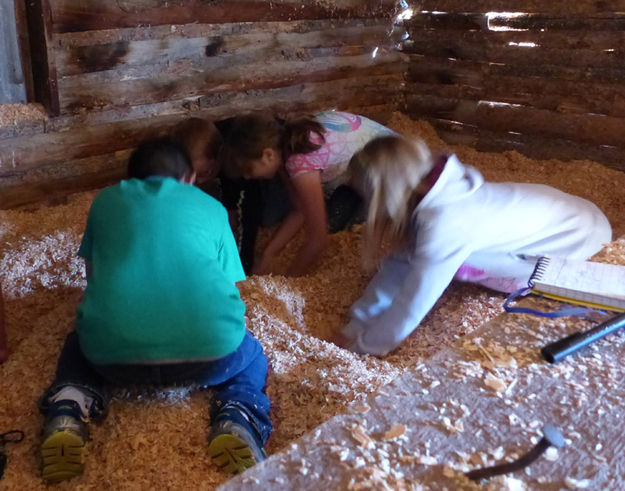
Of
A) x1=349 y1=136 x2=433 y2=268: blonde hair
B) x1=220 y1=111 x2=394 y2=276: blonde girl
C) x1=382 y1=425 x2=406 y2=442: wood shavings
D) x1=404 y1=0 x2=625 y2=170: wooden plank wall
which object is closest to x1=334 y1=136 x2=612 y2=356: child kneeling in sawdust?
x1=349 y1=136 x2=433 y2=268: blonde hair

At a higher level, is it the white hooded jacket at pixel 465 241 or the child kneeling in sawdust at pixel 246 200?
the white hooded jacket at pixel 465 241

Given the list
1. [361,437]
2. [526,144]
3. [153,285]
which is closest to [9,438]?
[153,285]

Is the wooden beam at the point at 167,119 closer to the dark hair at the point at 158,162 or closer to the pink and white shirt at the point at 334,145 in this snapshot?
the pink and white shirt at the point at 334,145

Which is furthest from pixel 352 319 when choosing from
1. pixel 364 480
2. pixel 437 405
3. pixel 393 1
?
pixel 393 1

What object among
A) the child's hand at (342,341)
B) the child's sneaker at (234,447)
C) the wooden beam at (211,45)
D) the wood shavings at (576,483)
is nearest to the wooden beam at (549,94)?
the wooden beam at (211,45)

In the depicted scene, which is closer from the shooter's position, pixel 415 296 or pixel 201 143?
pixel 415 296

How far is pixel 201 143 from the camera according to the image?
239 cm

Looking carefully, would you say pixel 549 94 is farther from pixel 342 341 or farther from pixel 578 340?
pixel 578 340

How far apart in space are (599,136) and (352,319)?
6.58ft

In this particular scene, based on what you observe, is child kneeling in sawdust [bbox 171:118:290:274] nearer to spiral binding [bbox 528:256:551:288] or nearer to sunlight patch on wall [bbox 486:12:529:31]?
spiral binding [bbox 528:256:551:288]

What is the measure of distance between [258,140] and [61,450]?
1.33 meters

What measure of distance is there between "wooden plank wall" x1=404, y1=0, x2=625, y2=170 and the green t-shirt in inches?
104

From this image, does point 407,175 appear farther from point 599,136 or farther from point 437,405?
point 599,136

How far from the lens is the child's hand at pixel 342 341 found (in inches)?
87.7
